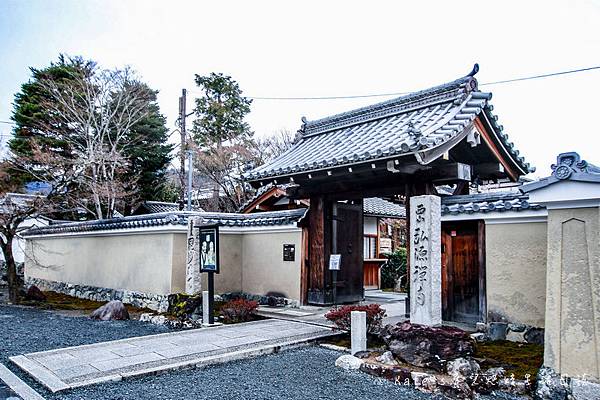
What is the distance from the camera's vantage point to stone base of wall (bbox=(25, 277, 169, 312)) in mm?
11773

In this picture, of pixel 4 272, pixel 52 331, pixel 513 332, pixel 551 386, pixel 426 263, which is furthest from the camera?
pixel 4 272

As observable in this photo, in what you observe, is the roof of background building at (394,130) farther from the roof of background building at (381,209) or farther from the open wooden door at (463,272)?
the roof of background building at (381,209)

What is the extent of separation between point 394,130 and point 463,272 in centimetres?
345

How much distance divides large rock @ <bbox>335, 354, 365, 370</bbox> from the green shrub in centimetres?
1303

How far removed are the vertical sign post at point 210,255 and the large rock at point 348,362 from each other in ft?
12.7

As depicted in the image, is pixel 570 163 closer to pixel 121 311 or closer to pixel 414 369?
pixel 414 369

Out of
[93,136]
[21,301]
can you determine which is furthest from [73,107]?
[21,301]

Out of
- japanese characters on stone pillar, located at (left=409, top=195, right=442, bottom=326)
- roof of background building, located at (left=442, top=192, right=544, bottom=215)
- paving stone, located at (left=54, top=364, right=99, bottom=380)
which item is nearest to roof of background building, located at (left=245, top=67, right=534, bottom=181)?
roof of background building, located at (left=442, top=192, right=544, bottom=215)

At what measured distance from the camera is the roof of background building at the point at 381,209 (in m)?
17.7

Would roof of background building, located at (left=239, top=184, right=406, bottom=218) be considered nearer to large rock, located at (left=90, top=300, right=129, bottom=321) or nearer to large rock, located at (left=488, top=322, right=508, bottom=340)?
large rock, located at (left=90, top=300, right=129, bottom=321)

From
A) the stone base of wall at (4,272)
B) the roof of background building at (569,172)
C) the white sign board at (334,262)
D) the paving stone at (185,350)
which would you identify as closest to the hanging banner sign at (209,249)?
the paving stone at (185,350)

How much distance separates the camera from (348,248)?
1180cm

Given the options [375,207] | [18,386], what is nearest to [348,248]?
[375,207]

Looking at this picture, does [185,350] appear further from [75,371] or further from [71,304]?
[71,304]
